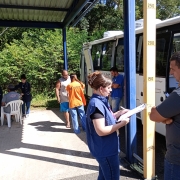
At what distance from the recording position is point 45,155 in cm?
468

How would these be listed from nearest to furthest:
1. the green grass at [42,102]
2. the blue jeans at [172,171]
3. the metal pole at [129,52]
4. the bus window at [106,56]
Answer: the blue jeans at [172,171] < the metal pole at [129,52] < the bus window at [106,56] < the green grass at [42,102]

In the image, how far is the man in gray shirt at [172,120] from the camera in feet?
6.23

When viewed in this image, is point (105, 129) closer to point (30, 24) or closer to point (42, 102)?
point (30, 24)

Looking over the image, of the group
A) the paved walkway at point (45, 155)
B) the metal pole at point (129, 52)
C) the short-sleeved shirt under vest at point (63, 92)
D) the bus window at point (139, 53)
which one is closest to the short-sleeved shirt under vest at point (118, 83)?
the bus window at point (139, 53)

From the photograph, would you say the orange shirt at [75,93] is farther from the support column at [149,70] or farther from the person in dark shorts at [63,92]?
the support column at [149,70]

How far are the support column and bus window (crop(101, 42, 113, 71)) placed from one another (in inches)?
172

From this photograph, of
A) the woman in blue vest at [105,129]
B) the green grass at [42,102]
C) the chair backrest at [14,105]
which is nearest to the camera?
the woman in blue vest at [105,129]

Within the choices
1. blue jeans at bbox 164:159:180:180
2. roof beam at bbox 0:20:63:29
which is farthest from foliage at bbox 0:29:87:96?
blue jeans at bbox 164:159:180:180

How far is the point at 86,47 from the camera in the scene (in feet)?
33.6

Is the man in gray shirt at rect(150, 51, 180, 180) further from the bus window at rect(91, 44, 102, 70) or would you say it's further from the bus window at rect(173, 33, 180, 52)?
the bus window at rect(91, 44, 102, 70)

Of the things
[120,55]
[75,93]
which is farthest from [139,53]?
[75,93]

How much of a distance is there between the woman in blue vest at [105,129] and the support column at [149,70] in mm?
1055

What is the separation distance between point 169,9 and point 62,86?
2200 cm

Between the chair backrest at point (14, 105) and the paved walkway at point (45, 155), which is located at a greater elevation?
the chair backrest at point (14, 105)
